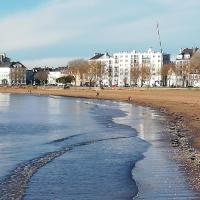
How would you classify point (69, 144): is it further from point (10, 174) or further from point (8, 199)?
point (8, 199)

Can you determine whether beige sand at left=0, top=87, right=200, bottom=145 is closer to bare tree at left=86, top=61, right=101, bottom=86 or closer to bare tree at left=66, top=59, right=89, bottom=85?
bare tree at left=86, top=61, right=101, bottom=86

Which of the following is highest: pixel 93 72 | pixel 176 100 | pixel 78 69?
pixel 78 69

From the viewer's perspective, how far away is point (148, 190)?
10430 millimetres

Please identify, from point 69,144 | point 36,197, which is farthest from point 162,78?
point 36,197

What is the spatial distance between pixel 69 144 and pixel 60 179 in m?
7.69

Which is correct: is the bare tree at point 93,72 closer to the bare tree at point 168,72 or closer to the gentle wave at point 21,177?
the bare tree at point 168,72

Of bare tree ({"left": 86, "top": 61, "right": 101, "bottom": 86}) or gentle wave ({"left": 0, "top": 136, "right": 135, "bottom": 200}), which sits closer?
gentle wave ({"left": 0, "top": 136, "right": 135, "bottom": 200})

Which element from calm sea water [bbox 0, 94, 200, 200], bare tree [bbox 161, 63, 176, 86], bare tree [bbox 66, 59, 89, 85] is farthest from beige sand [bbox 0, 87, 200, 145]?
bare tree [bbox 66, 59, 89, 85]

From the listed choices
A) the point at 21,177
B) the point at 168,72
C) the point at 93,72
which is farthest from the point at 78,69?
the point at 21,177

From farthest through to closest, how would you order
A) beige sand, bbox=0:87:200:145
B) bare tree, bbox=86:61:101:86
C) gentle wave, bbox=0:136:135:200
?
1. bare tree, bbox=86:61:101:86
2. beige sand, bbox=0:87:200:145
3. gentle wave, bbox=0:136:135:200

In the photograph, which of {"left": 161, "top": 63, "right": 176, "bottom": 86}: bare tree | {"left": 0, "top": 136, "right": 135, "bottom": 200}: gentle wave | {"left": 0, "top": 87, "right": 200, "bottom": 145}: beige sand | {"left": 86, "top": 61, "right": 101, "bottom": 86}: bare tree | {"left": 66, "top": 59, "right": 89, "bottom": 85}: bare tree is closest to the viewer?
{"left": 0, "top": 136, "right": 135, "bottom": 200}: gentle wave

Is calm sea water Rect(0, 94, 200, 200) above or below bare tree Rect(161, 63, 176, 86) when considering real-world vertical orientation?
below

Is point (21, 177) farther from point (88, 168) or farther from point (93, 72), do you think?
point (93, 72)

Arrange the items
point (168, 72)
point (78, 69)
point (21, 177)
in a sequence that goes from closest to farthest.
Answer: point (21, 177) → point (168, 72) → point (78, 69)
